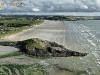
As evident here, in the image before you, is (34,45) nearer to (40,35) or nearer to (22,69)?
(22,69)

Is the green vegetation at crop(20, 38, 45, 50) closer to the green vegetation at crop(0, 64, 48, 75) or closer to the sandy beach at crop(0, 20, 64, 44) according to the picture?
the green vegetation at crop(0, 64, 48, 75)

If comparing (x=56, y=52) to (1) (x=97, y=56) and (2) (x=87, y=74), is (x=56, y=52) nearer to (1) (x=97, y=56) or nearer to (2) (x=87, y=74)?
(1) (x=97, y=56)

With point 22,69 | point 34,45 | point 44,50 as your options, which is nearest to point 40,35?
point 34,45

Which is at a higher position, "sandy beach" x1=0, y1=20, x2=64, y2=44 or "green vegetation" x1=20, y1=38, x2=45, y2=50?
"green vegetation" x1=20, y1=38, x2=45, y2=50

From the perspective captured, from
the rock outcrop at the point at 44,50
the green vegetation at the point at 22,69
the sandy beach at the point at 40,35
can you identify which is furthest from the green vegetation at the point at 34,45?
the sandy beach at the point at 40,35

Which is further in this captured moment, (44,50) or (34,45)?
(34,45)

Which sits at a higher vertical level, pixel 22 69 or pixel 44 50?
pixel 44 50

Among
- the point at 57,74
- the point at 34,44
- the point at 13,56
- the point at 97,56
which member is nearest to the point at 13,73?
the point at 57,74

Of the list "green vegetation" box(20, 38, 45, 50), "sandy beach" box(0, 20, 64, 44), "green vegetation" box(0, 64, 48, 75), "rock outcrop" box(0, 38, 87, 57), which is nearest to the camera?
"green vegetation" box(0, 64, 48, 75)

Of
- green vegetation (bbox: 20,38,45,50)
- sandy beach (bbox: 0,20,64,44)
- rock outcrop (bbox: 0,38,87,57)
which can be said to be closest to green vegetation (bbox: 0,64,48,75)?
rock outcrop (bbox: 0,38,87,57)

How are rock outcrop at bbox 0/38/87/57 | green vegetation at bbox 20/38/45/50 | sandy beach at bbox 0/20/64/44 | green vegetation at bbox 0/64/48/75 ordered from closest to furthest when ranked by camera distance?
green vegetation at bbox 0/64/48/75, rock outcrop at bbox 0/38/87/57, green vegetation at bbox 20/38/45/50, sandy beach at bbox 0/20/64/44
